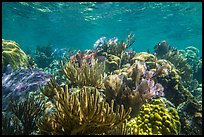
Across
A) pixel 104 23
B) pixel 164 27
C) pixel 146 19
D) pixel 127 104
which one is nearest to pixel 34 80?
pixel 127 104

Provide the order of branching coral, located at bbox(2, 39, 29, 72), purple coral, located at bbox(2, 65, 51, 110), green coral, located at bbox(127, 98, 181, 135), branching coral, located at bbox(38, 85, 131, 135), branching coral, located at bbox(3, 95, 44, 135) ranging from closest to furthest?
branching coral, located at bbox(38, 85, 131, 135)
green coral, located at bbox(127, 98, 181, 135)
branching coral, located at bbox(3, 95, 44, 135)
purple coral, located at bbox(2, 65, 51, 110)
branching coral, located at bbox(2, 39, 29, 72)

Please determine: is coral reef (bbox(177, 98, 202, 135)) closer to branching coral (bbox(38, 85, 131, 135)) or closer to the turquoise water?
branching coral (bbox(38, 85, 131, 135))

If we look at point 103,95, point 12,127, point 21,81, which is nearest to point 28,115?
point 12,127

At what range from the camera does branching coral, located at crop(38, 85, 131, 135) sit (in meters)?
3.34

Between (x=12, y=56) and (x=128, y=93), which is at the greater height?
(x=12, y=56)

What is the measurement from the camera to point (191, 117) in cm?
544

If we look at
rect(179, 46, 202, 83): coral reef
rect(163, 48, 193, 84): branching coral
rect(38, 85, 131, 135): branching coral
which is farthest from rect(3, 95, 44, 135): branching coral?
rect(179, 46, 202, 83): coral reef

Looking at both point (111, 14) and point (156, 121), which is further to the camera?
point (111, 14)

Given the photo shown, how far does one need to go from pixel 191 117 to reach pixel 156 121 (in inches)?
51.6

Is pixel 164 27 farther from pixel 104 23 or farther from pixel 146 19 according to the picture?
pixel 104 23

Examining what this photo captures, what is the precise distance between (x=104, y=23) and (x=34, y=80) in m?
30.6

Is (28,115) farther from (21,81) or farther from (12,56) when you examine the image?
(12,56)

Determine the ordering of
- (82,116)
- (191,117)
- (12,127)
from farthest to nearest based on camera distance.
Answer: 1. (191,117)
2. (12,127)
3. (82,116)

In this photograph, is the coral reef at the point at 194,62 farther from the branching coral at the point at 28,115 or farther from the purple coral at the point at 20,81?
the branching coral at the point at 28,115
